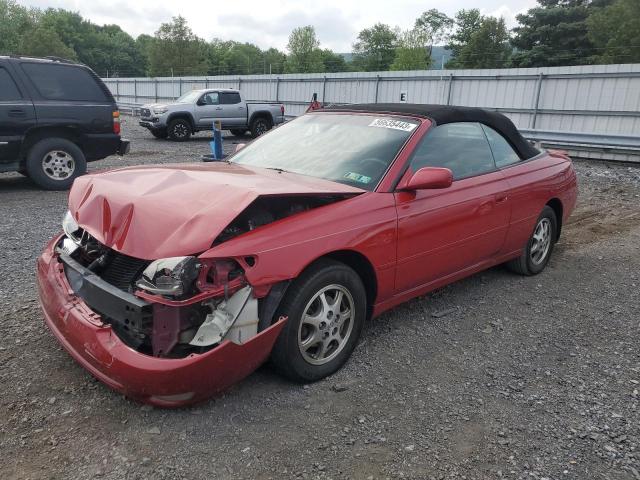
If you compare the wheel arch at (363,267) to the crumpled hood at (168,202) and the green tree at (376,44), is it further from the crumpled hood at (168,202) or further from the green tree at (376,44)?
the green tree at (376,44)

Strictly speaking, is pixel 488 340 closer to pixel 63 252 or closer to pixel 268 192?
pixel 268 192

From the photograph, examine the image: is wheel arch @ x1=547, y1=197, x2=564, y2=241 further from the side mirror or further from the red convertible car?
the side mirror

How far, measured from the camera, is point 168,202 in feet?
8.93

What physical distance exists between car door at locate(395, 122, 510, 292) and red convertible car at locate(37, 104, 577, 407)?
0.04ft

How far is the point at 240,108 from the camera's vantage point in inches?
727

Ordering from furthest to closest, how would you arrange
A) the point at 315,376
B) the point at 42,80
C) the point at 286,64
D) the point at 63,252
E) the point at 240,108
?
the point at 286,64, the point at 240,108, the point at 42,80, the point at 63,252, the point at 315,376

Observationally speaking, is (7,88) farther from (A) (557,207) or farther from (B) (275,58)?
A: (B) (275,58)

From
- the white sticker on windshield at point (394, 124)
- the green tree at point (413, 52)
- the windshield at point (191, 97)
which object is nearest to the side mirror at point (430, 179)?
the white sticker on windshield at point (394, 124)

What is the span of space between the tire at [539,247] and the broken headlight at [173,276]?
3.43 meters

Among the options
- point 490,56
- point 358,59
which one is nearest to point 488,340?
point 490,56

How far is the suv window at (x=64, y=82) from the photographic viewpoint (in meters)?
7.76

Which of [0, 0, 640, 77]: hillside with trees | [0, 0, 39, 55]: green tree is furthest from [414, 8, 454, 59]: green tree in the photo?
[0, 0, 39, 55]: green tree

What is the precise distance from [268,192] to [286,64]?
Answer: 85222mm

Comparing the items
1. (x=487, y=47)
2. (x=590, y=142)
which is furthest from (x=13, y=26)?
(x=590, y=142)
